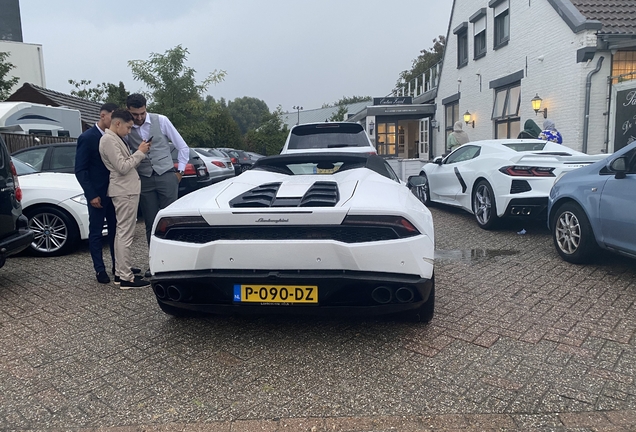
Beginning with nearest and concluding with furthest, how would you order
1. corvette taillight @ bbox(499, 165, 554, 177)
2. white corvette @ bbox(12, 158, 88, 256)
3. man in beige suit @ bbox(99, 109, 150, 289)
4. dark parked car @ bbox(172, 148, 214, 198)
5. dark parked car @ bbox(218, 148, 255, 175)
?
man in beige suit @ bbox(99, 109, 150, 289) < white corvette @ bbox(12, 158, 88, 256) < corvette taillight @ bbox(499, 165, 554, 177) < dark parked car @ bbox(172, 148, 214, 198) < dark parked car @ bbox(218, 148, 255, 175)

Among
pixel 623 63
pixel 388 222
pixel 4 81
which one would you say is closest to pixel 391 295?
pixel 388 222

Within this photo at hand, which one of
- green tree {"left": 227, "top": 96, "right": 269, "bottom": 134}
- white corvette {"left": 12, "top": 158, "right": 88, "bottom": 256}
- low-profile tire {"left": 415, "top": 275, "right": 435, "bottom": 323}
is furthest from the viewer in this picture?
green tree {"left": 227, "top": 96, "right": 269, "bottom": 134}

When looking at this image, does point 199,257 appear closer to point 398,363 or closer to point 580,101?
point 398,363

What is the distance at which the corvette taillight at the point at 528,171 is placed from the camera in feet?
22.3

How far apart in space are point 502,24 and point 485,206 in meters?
11.2

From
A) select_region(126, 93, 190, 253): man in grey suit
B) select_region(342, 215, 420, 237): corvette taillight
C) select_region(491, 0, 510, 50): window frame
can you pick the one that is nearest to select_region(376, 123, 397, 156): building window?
select_region(491, 0, 510, 50): window frame

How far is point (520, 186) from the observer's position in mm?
6848

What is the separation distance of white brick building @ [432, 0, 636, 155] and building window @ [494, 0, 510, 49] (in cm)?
3

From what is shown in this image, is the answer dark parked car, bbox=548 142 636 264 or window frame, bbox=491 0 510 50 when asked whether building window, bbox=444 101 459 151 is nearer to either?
window frame, bbox=491 0 510 50

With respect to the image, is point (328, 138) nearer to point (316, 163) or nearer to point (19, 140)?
point (316, 163)

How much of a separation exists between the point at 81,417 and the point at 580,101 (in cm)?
1236

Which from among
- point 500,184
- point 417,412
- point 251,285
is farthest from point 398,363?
point 500,184

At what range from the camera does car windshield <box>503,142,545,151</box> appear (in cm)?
773

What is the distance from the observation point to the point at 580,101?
464 inches
